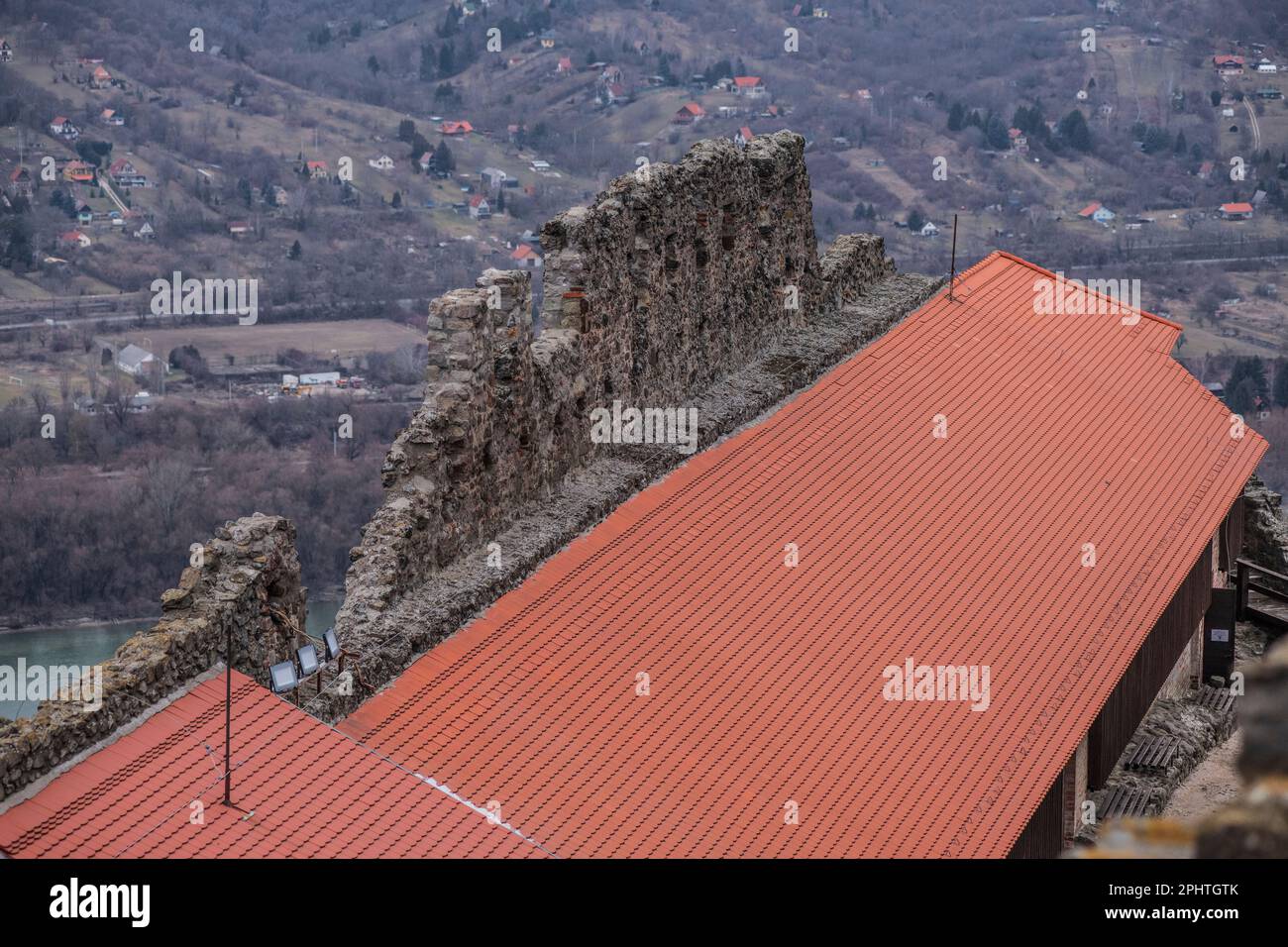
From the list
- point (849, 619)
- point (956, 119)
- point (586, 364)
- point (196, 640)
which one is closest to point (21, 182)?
point (956, 119)

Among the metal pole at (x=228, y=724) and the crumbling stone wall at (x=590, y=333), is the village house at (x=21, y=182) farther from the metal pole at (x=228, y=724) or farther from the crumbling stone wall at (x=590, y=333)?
the metal pole at (x=228, y=724)

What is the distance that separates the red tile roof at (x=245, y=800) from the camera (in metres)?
9.70

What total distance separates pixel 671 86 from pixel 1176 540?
106 meters

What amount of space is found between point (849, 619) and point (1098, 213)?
95.0 metres

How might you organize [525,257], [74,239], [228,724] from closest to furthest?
1. [228,724]
2. [525,257]
3. [74,239]

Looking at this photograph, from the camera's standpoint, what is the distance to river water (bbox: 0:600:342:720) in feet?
177

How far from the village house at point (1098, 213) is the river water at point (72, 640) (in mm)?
60410

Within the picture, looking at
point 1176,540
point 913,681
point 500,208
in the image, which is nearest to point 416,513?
point 913,681

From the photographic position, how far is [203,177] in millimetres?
103500

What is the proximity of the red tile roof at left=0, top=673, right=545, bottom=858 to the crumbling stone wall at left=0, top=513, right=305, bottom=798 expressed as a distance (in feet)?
0.43

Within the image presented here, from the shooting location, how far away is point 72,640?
56.4 meters

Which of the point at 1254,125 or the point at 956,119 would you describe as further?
the point at 1254,125

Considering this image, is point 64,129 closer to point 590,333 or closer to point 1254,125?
point 1254,125

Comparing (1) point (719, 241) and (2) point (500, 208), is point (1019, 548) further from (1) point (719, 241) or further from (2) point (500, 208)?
(2) point (500, 208)
